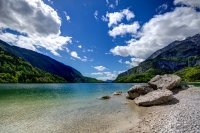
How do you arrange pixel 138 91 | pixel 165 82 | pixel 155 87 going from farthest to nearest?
pixel 155 87 < pixel 165 82 < pixel 138 91

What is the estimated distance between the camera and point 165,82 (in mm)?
40531

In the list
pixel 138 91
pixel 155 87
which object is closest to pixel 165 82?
pixel 155 87

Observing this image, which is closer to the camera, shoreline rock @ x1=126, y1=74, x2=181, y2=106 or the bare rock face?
shoreline rock @ x1=126, y1=74, x2=181, y2=106

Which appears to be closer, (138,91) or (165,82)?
(138,91)

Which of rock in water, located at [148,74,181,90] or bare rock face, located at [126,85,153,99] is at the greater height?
rock in water, located at [148,74,181,90]

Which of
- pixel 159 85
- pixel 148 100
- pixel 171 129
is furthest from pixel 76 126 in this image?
pixel 159 85

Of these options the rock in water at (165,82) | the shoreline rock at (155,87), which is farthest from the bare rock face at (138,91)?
Answer: the rock in water at (165,82)

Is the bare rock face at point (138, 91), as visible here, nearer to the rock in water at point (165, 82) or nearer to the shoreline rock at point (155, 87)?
the shoreline rock at point (155, 87)

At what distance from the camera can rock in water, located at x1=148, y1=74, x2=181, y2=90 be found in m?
39.5

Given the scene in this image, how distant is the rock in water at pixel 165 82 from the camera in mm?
39531

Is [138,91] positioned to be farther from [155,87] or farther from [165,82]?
[165,82]

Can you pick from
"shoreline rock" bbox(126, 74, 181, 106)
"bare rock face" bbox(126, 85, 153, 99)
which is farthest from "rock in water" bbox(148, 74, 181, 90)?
"bare rock face" bbox(126, 85, 153, 99)

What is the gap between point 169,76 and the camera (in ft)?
139

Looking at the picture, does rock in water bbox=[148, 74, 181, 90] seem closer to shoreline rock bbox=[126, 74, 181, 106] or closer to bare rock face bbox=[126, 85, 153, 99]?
shoreline rock bbox=[126, 74, 181, 106]
